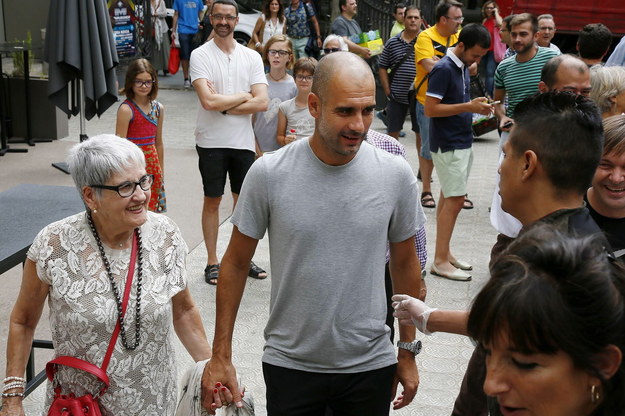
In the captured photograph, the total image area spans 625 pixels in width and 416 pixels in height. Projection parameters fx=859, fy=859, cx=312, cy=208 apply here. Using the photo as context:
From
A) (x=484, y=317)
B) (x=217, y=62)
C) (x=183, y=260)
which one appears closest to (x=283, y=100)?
(x=217, y=62)

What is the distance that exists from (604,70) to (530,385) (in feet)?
12.8

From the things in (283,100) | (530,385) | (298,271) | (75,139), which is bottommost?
(75,139)

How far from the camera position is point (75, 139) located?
12398mm

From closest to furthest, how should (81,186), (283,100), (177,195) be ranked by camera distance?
1. (81,186)
2. (283,100)
3. (177,195)

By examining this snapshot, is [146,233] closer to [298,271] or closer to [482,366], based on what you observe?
[298,271]

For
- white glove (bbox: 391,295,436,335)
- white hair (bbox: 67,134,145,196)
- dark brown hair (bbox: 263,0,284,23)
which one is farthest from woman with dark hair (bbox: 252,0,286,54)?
white glove (bbox: 391,295,436,335)

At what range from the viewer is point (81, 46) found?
9367 millimetres

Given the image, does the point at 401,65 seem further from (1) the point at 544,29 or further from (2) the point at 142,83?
(2) the point at 142,83

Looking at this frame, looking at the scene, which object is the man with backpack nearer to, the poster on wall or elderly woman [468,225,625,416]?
the poster on wall

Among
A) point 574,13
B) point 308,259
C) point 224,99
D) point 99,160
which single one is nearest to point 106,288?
point 99,160

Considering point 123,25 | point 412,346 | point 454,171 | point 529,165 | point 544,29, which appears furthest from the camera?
point 123,25

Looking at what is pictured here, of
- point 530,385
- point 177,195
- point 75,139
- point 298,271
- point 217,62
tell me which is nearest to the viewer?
point 530,385

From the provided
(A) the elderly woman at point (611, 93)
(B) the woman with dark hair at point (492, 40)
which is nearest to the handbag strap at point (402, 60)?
(B) the woman with dark hair at point (492, 40)

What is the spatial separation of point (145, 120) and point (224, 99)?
0.73 meters
